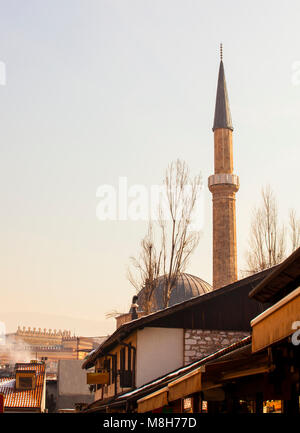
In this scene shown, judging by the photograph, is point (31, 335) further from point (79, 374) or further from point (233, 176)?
point (233, 176)

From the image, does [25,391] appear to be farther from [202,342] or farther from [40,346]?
[40,346]

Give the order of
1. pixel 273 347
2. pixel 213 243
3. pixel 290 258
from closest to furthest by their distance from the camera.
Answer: pixel 273 347 < pixel 290 258 < pixel 213 243

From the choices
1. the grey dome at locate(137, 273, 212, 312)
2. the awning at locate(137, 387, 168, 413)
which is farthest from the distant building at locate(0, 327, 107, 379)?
the awning at locate(137, 387, 168, 413)

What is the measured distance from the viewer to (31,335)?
5600 inches

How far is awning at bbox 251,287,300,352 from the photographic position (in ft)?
20.5

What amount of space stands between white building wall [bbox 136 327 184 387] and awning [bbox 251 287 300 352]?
11390 mm

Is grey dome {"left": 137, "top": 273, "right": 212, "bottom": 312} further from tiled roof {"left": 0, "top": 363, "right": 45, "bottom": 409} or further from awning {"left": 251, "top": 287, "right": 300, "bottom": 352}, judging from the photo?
awning {"left": 251, "top": 287, "right": 300, "bottom": 352}

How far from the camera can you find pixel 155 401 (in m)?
11.2

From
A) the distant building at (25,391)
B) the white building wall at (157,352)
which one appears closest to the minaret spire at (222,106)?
the distant building at (25,391)

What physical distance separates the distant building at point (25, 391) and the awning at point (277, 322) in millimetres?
30805
